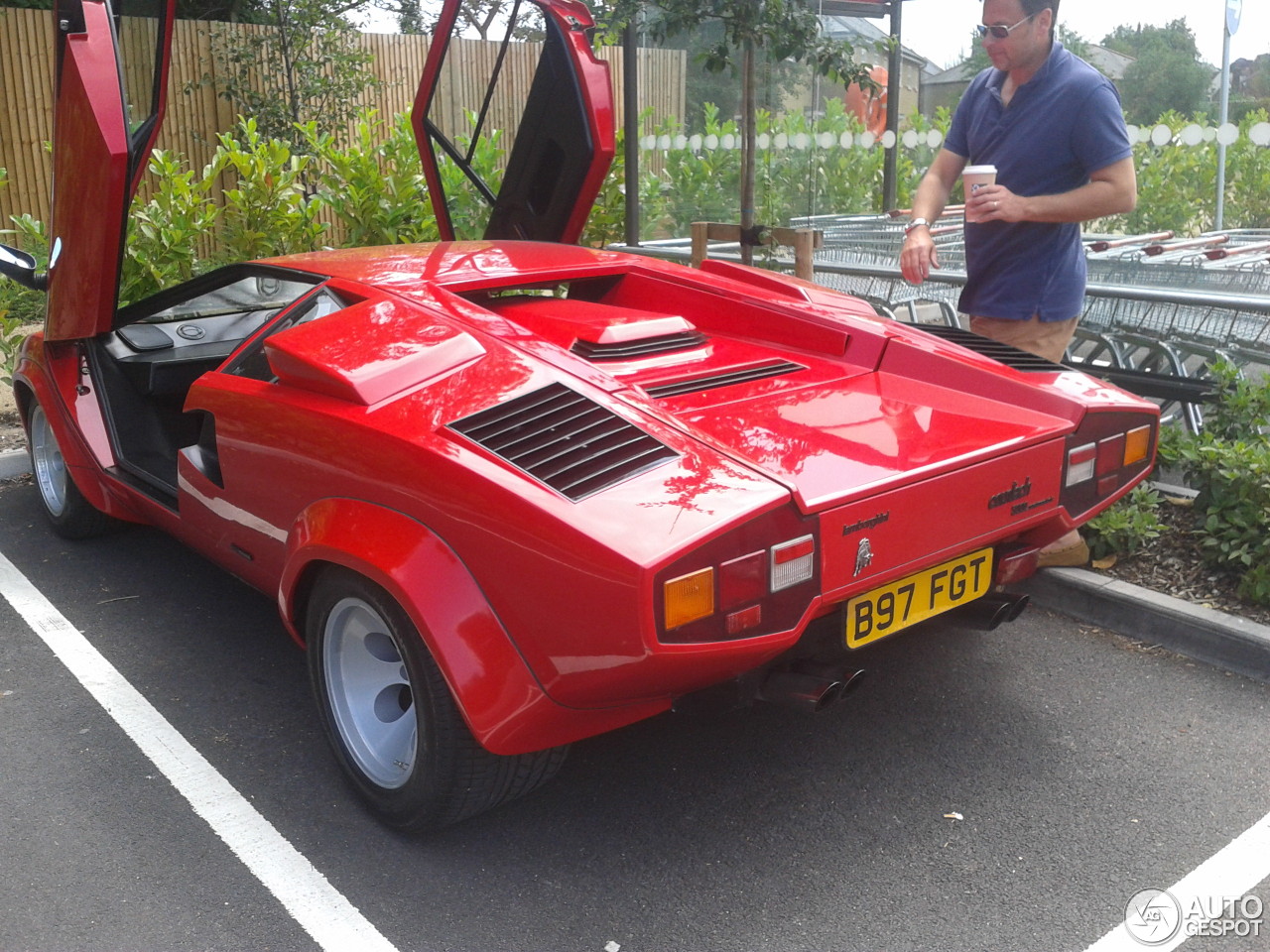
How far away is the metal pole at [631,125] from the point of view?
23.6 ft

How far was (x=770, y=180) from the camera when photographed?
6.84 metres

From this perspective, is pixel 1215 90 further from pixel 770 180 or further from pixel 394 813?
pixel 394 813

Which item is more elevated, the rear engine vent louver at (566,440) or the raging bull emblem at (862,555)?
the rear engine vent louver at (566,440)

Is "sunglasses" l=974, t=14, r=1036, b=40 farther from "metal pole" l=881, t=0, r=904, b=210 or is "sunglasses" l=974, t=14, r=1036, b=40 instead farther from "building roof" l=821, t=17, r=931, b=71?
"metal pole" l=881, t=0, r=904, b=210

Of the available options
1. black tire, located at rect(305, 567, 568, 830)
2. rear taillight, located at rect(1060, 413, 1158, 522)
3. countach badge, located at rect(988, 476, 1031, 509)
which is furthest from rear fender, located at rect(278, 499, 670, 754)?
rear taillight, located at rect(1060, 413, 1158, 522)

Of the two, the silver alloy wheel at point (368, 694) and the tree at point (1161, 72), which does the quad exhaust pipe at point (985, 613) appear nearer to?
the silver alloy wheel at point (368, 694)

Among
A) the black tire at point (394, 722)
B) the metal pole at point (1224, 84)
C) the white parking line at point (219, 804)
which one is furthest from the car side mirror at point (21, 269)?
the metal pole at point (1224, 84)

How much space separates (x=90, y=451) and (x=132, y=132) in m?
1.16

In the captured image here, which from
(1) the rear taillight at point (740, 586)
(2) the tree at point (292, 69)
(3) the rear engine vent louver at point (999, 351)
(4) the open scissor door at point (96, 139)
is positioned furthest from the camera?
(2) the tree at point (292, 69)

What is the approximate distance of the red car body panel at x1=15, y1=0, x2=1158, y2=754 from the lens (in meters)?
2.24

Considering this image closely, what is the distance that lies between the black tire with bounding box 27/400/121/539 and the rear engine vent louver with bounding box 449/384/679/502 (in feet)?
9.02

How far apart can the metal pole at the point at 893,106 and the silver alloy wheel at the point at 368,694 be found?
4864 mm

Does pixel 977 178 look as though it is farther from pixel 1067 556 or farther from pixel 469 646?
pixel 469 646

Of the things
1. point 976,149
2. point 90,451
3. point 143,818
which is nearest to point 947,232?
point 976,149
